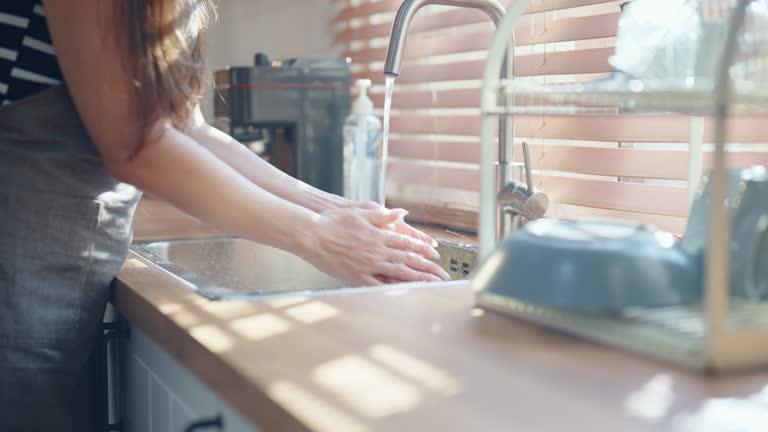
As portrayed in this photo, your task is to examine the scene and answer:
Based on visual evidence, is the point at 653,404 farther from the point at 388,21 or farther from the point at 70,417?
the point at 388,21

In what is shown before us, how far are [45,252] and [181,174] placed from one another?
0.21 metres

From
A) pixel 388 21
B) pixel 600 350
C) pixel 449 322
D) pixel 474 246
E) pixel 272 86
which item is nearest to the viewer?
pixel 600 350

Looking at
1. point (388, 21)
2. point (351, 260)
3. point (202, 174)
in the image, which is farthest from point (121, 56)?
point (388, 21)

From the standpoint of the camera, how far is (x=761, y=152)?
1180 millimetres

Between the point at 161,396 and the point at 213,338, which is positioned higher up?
the point at 213,338

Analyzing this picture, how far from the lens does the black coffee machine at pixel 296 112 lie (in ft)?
6.38

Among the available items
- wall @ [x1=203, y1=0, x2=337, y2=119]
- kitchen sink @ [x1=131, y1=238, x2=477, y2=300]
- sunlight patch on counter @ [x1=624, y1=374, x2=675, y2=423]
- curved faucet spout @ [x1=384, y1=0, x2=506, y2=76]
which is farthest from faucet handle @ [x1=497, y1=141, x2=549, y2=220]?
wall @ [x1=203, y1=0, x2=337, y2=119]

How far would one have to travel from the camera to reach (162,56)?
3.38 ft

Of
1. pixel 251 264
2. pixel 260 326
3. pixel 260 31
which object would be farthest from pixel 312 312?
pixel 260 31

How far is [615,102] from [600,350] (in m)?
0.19

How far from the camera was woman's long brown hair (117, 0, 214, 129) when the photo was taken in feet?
3.25

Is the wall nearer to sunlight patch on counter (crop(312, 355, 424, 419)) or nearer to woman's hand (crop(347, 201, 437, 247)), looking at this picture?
woman's hand (crop(347, 201, 437, 247))

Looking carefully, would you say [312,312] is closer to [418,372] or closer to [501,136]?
[418,372]

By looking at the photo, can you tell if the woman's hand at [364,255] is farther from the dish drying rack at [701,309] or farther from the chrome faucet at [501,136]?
the dish drying rack at [701,309]
